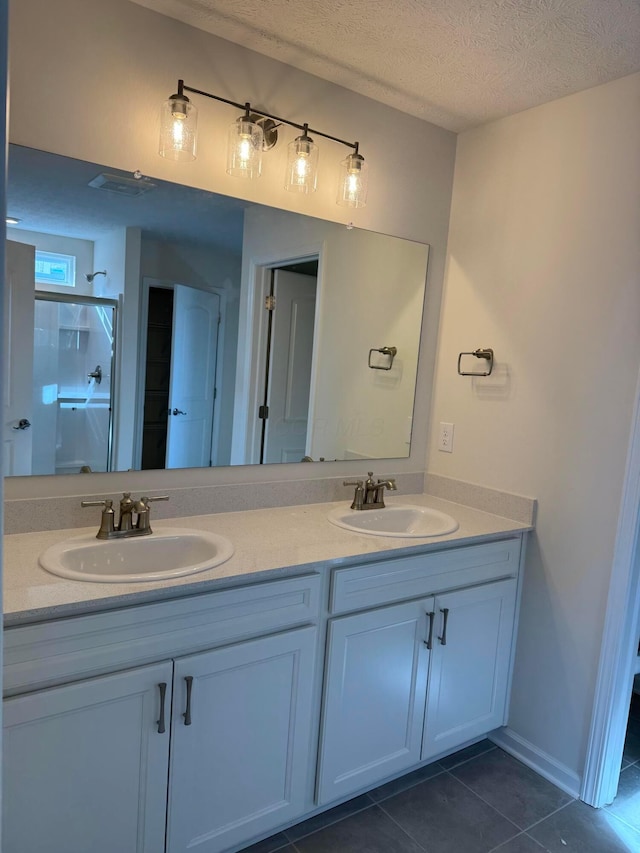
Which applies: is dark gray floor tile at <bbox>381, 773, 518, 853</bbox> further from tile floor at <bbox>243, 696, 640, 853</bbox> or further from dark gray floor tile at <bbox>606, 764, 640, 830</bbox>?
dark gray floor tile at <bbox>606, 764, 640, 830</bbox>

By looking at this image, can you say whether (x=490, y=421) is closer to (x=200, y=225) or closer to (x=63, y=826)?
(x=200, y=225)

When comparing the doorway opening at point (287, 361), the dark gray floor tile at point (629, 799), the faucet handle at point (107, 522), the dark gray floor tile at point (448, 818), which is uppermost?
the doorway opening at point (287, 361)

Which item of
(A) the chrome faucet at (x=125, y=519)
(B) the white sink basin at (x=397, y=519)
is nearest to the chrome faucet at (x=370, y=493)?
(B) the white sink basin at (x=397, y=519)

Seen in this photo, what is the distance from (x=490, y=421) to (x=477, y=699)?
1.04 metres

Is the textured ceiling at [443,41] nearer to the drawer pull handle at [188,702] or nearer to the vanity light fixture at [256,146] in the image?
the vanity light fixture at [256,146]

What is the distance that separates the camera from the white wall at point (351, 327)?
202 centimetres

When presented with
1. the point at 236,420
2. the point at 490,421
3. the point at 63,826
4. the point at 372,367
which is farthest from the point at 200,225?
the point at 63,826

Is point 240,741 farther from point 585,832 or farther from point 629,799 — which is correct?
point 629,799

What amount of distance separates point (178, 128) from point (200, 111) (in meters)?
0.16

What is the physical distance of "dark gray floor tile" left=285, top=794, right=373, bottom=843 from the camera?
5.76 ft

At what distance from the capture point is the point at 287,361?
2.13 meters

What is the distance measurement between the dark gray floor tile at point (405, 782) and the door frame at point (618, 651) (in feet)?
1.64

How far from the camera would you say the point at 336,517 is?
2039mm

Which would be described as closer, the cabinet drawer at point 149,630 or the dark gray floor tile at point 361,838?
the cabinet drawer at point 149,630
